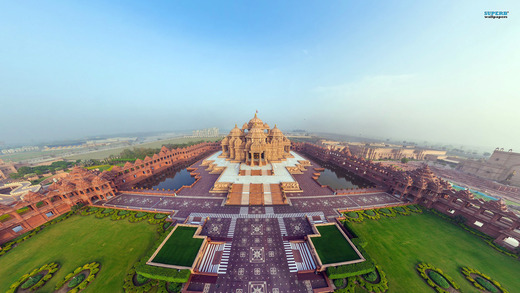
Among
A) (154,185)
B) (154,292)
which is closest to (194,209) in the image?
(154,292)

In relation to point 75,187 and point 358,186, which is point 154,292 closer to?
point 75,187

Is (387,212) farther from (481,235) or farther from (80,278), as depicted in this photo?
(80,278)

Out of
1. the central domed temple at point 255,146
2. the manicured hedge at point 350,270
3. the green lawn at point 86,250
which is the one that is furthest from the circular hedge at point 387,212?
the green lawn at point 86,250

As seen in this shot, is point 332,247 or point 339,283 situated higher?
point 332,247

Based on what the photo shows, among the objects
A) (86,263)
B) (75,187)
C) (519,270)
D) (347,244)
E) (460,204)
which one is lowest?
(519,270)

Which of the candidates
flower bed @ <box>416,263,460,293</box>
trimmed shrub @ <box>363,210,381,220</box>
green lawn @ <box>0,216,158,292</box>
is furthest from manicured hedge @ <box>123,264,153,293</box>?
trimmed shrub @ <box>363,210,381,220</box>

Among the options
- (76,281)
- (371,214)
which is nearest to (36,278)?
(76,281)

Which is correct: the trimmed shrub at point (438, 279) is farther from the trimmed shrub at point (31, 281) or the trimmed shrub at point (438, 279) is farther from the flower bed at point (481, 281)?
the trimmed shrub at point (31, 281)
